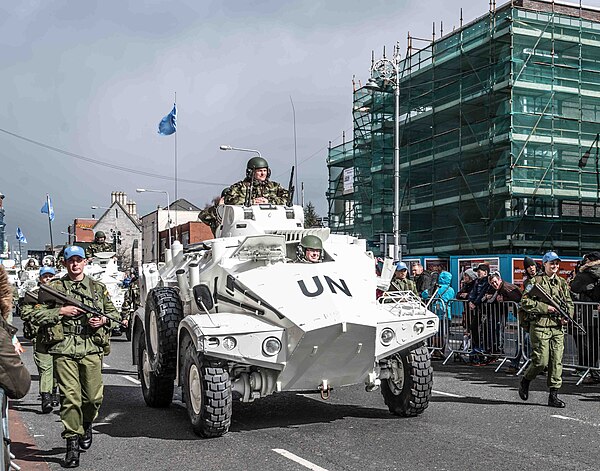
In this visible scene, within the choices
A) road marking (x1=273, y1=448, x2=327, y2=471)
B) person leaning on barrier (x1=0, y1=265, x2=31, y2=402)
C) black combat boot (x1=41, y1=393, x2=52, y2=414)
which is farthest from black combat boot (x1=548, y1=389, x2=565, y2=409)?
person leaning on barrier (x1=0, y1=265, x2=31, y2=402)

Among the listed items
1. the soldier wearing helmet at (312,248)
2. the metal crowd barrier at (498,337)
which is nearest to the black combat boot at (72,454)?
the soldier wearing helmet at (312,248)

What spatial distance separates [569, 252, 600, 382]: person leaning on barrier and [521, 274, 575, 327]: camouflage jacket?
2296 mm

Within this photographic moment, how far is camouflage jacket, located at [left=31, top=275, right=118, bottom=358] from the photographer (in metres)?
7.46

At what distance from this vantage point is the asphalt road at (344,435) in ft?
24.2

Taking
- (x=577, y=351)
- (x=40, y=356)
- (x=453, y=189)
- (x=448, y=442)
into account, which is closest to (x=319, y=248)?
(x=448, y=442)

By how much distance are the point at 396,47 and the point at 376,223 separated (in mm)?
15754

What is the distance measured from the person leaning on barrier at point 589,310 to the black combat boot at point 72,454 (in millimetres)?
8098

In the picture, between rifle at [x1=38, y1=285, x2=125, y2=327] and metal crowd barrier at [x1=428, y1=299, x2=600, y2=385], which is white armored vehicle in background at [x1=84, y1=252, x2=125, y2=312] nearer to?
metal crowd barrier at [x1=428, y1=299, x2=600, y2=385]

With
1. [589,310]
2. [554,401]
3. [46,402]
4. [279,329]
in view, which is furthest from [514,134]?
[279,329]

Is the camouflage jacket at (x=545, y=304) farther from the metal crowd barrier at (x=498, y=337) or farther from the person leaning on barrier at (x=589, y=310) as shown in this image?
the person leaning on barrier at (x=589, y=310)

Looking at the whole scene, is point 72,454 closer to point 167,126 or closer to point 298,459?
point 298,459

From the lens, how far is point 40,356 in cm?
1062

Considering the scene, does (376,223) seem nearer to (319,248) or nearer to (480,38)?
(480,38)

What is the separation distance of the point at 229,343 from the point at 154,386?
252 centimetres
